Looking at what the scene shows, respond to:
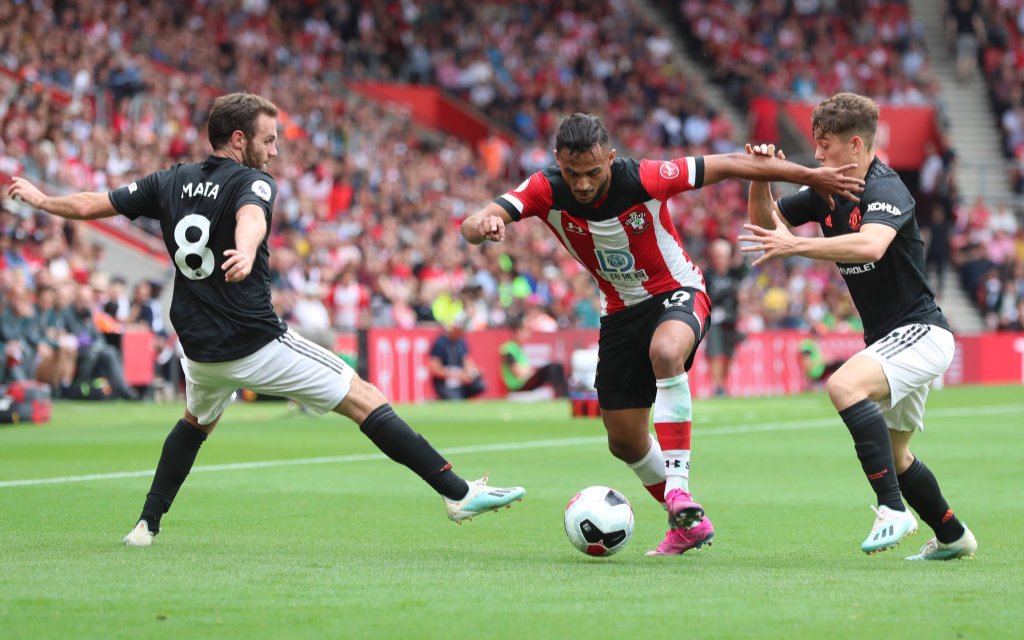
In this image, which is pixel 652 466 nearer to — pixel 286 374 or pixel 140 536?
pixel 286 374

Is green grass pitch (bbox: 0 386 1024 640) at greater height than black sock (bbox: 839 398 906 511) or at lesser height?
lesser

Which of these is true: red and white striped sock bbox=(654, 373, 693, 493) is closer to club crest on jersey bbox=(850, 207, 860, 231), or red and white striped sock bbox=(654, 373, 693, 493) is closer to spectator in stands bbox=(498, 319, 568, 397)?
club crest on jersey bbox=(850, 207, 860, 231)

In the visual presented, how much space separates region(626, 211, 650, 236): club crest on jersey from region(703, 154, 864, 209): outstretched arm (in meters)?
0.42

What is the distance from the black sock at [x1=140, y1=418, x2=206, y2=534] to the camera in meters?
7.87

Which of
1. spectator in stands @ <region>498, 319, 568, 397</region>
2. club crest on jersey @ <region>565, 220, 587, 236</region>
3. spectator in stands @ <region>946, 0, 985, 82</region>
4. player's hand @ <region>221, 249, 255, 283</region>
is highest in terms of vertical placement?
spectator in stands @ <region>946, 0, 985, 82</region>

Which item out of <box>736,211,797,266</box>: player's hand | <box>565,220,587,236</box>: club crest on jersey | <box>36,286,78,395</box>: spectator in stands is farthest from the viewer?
<box>36,286,78,395</box>: spectator in stands

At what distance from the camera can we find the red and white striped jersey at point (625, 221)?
774 centimetres

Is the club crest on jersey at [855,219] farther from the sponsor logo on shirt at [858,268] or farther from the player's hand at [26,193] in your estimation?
the player's hand at [26,193]

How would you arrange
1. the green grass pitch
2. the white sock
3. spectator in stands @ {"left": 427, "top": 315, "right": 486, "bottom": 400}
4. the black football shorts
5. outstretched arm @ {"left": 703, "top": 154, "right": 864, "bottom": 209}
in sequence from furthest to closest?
spectator in stands @ {"left": 427, "top": 315, "right": 486, "bottom": 400} → the white sock → the black football shorts → outstretched arm @ {"left": 703, "top": 154, "right": 864, "bottom": 209} → the green grass pitch

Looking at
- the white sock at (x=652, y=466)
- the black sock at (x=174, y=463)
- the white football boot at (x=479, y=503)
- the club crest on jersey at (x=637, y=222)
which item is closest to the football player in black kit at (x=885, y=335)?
the club crest on jersey at (x=637, y=222)

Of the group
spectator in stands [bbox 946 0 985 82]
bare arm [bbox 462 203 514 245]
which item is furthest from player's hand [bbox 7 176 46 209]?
spectator in stands [bbox 946 0 985 82]

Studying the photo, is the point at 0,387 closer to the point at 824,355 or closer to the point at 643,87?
the point at 824,355

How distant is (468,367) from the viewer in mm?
22812

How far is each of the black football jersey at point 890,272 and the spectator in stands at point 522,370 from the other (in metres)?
16.3
